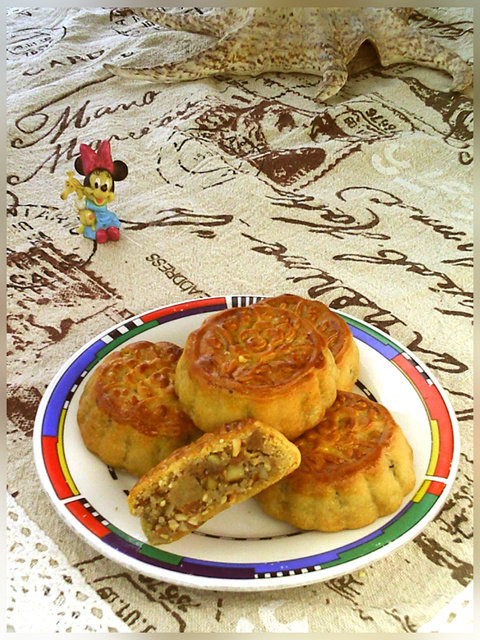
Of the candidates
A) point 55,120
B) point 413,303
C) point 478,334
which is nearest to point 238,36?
point 55,120

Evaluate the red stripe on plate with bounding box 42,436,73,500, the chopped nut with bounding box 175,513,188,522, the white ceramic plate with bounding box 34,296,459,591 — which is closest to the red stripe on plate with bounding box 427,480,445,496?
the white ceramic plate with bounding box 34,296,459,591

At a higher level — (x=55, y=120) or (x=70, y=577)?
(x=55, y=120)

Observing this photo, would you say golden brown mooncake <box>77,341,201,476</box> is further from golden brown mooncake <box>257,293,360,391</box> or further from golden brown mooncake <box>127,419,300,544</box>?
golden brown mooncake <box>257,293,360,391</box>

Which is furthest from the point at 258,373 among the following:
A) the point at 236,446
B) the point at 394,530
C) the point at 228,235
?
the point at 228,235

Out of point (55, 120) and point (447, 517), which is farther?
point (55, 120)

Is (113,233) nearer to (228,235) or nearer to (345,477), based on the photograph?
(228,235)

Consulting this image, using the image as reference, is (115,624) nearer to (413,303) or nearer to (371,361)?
(371,361)
